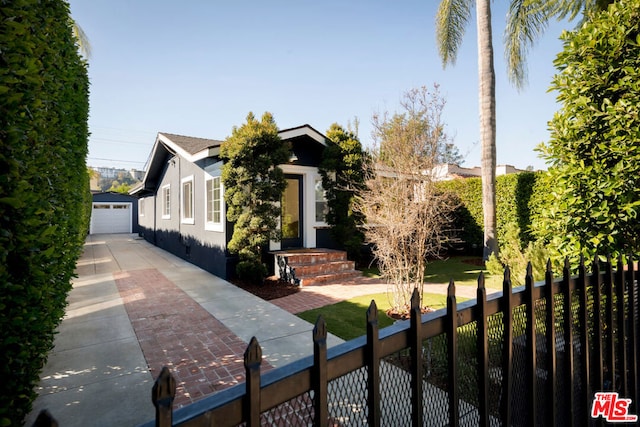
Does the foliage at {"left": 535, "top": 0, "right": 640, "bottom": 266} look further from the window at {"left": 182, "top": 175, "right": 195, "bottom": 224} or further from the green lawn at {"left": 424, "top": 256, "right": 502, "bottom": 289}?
the window at {"left": 182, "top": 175, "right": 195, "bottom": 224}

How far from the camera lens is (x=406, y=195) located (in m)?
6.95

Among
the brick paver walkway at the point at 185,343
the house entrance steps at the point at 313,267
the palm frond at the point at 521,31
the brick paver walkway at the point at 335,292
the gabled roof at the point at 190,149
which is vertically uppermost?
the palm frond at the point at 521,31

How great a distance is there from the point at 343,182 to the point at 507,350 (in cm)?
887

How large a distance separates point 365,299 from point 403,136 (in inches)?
242

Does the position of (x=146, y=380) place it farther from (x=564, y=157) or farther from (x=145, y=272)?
(x=145, y=272)

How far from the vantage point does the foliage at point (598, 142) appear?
107 inches

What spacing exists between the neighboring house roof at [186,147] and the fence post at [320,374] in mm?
8506

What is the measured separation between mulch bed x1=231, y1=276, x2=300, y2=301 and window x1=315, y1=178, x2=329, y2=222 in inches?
110

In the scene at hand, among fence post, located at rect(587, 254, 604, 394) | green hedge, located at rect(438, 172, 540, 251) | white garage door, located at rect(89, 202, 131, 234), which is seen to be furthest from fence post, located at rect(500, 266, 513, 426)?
white garage door, located at rect(89, 202, 131, 234)

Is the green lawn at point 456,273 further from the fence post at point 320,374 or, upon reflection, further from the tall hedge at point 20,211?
the fence post at point 320,374

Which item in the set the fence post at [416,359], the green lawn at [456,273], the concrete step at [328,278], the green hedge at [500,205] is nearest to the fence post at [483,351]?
the fence post at [416,359]

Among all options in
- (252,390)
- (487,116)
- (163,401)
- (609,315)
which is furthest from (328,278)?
(163,401)

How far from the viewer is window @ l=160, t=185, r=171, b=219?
49.1ft

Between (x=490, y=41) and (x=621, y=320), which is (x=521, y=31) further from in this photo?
(x=621, y=320)
